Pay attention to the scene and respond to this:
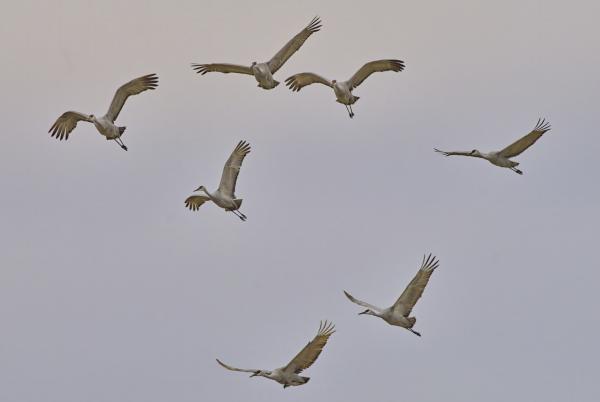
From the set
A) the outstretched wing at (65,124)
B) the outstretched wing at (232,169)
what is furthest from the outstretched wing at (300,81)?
the outstretched wing at (65,124)

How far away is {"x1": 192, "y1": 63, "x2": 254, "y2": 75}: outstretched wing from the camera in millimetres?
50875

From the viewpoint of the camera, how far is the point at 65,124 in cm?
5047

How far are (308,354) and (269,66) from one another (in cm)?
821

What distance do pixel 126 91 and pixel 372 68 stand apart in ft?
21.9

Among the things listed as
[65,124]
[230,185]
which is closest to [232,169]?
[230,185]

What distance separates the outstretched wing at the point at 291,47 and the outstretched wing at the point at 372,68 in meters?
1.69

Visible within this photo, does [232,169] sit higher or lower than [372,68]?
lower

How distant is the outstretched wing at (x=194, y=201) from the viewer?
53438 mm

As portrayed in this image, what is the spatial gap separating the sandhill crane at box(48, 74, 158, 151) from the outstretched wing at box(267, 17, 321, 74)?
3271 millimetres

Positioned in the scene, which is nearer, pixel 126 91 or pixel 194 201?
pixel 126 91

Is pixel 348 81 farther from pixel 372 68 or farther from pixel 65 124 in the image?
pixel 65 124

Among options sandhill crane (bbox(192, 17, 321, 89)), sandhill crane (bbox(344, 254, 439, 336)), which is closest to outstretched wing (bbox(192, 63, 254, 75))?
sandhill crane (bbox(192, 17, 321, 89))

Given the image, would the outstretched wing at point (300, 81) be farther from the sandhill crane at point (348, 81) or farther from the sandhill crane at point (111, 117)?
the sandhill crane at point (111, 117)

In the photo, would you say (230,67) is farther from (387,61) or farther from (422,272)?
(422,272)
